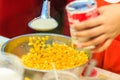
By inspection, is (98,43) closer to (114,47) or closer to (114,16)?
(114,16)


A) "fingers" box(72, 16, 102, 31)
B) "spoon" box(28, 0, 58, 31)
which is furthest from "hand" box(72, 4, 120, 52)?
"spoon" box(28, 0, 58, 31)

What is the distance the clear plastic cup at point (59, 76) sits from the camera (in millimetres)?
719

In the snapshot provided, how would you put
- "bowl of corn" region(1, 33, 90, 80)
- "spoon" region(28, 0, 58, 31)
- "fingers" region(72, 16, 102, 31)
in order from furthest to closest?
1. "spoon" region(28, 0, 58, 31)
2. "bowl of corn" region(1, 33, 90, 80)
3. "fingers" region(72, 16, 102, 31)

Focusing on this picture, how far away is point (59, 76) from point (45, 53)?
0.20 metres

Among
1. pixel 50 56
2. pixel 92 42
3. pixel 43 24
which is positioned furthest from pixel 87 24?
pixel 43 24

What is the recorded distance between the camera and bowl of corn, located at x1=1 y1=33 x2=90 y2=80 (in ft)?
2.68

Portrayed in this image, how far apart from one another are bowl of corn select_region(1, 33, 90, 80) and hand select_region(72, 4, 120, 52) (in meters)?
0.13

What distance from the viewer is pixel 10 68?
0.69m

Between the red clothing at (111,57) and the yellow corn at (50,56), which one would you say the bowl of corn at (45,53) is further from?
the red clothing at (111,57)

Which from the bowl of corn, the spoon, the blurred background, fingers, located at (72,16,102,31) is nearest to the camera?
fingers, located at (72,16,102,31)

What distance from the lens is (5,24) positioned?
4.65 feet

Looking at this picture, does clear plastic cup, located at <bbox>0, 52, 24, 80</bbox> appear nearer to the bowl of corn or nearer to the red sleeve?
the bowl of corn

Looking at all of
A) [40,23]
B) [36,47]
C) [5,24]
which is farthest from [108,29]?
[5,24]

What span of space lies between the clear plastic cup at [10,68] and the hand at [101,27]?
16 cm
